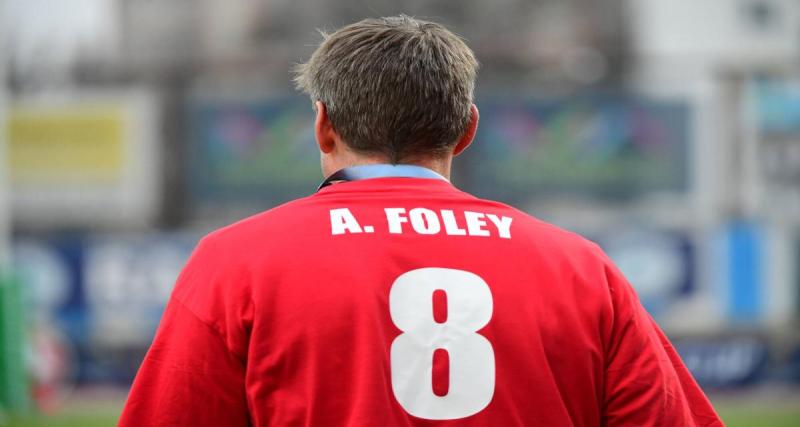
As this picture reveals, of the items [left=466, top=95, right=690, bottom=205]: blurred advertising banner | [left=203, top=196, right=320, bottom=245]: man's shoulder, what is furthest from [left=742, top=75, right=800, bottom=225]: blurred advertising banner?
[left=203, top=196, right=320, bottom=245]: man's shoulder

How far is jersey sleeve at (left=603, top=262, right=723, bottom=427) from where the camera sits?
6.99 feet

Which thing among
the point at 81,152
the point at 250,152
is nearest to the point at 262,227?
the point at 250,152

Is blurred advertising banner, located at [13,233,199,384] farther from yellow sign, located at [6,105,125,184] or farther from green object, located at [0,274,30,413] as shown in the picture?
green object, located at [0,274,30,413]

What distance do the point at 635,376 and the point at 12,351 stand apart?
10.7 meters

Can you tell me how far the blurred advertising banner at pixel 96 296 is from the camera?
51.5 feet

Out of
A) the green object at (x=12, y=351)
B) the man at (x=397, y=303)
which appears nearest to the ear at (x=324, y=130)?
the man at (x=397, y=303)

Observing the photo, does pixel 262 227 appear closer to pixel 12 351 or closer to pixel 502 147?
pixel 12 351

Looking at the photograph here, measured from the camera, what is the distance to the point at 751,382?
627 inches

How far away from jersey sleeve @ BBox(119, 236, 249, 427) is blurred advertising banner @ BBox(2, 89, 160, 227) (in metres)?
14.8

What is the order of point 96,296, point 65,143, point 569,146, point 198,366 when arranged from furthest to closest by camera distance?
1. point 569,146
2. point 65,143
3. point 96,296
4. point 198,366

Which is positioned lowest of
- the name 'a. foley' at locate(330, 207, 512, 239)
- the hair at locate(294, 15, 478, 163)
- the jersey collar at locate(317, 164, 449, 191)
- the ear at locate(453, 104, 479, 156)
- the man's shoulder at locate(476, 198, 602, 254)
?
the man's shoulder at locate(476, 198, 602, 254)

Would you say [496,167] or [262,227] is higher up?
[262,227]

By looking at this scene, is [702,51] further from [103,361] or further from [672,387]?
[672,387]

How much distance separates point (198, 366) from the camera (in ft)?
6.68
